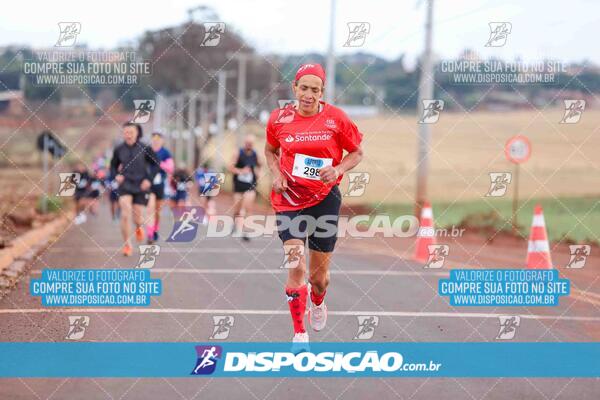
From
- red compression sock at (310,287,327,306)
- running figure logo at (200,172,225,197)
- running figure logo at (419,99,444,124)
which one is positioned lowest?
red compression sock at (310,287,327,306)

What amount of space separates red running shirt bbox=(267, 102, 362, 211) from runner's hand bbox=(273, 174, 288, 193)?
7cm

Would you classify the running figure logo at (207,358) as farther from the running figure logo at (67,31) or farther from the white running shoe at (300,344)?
the running figure logo at (67,31)

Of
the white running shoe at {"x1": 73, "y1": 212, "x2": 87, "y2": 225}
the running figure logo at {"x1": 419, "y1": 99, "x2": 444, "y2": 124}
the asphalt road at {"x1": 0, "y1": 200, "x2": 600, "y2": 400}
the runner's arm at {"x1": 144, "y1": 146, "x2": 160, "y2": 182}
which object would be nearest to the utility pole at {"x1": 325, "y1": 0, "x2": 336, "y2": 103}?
the white running shoe at {"x1": 73, "y1": 212, "x2": 87, "y2": 225}

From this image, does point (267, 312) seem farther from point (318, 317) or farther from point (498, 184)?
point (498, 184)

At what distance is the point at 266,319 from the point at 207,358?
2.63 m

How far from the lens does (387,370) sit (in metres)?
7.38

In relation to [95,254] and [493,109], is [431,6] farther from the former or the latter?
[493,109]

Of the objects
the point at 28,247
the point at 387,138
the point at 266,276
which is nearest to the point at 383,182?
the point at 387,138

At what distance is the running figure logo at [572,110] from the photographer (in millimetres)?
9773

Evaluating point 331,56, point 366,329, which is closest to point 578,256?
point 366,329

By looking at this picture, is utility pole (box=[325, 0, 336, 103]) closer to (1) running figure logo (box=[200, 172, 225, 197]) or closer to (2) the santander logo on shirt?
(1) running figure logo (box=[200, 172, 225, 197])

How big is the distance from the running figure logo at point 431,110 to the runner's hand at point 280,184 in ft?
8.16

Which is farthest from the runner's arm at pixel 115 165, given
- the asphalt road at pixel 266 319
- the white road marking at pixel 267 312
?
the white road marking at pixel 267 312

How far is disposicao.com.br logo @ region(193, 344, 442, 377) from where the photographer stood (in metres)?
7.29
